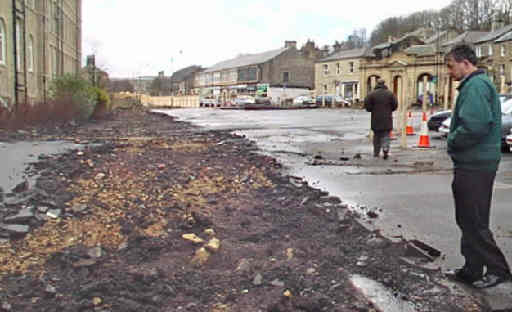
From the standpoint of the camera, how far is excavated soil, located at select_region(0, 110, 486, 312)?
3.87 metres

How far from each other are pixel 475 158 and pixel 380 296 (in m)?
1.28

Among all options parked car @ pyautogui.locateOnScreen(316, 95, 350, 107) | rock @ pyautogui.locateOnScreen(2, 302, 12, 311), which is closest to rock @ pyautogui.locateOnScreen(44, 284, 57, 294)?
rock @ pyautogui.locateOnScreen(2, 302, 12, 311)

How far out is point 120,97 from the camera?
58219 mm

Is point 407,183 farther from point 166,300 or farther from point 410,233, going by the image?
point 166,300

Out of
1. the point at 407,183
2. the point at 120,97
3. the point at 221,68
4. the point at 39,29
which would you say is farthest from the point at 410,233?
the point at 221,68

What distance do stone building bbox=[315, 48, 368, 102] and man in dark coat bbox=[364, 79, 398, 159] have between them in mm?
57839

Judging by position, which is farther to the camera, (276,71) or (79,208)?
(276,71)

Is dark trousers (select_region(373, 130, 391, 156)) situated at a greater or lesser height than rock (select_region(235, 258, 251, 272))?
greater

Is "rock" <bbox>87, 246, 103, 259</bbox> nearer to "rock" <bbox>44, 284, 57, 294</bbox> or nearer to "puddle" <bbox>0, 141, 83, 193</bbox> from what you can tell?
"rock" <bbox>44, 284, 57, 294</bbox>

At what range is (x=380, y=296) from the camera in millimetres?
3943

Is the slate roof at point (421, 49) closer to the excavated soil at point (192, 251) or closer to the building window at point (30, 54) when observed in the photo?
the building window at point (30, 54)

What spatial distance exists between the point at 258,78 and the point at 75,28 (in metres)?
41.9

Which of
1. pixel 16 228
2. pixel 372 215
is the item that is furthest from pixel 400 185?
pixel 16 228

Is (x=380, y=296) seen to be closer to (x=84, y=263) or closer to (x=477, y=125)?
(x=477, y=125)
